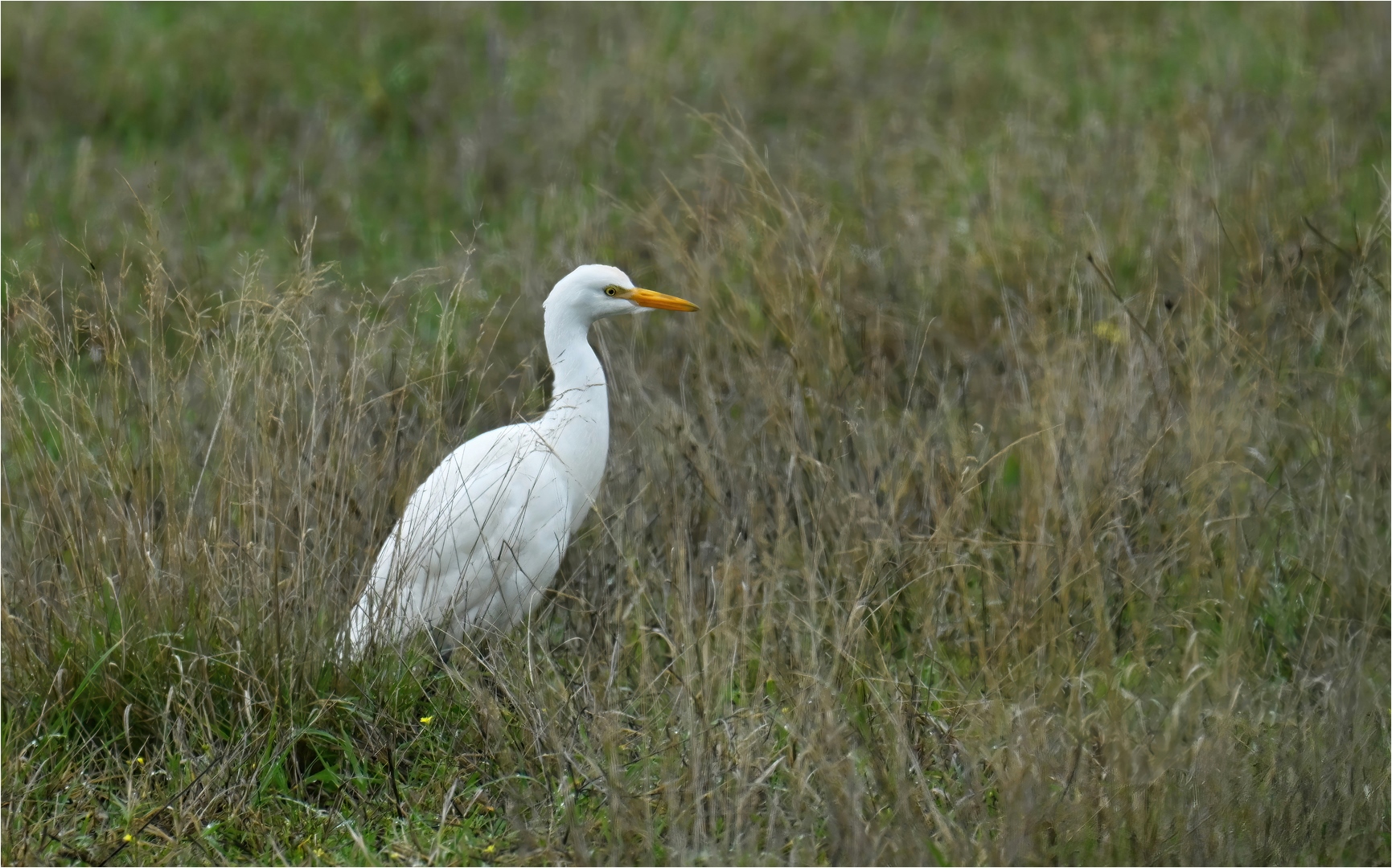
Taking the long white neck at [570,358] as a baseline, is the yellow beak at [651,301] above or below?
above

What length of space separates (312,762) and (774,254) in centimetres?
229

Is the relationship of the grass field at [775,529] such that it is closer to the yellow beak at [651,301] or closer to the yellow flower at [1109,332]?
the yellow flower at [1109,332]

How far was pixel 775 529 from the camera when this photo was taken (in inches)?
136

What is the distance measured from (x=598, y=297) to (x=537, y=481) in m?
0.48

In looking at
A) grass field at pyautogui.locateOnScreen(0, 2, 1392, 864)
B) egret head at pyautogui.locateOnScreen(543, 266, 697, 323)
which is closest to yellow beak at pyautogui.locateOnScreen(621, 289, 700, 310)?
egret head at pyautogui.locateOnScreen(543, 266, 697, 323)

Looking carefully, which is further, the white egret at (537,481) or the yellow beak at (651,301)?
the yellow beak at (651,301)

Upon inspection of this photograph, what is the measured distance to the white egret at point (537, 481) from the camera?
3256 millimetres

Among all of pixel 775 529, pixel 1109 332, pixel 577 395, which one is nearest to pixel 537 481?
pixel 577 395

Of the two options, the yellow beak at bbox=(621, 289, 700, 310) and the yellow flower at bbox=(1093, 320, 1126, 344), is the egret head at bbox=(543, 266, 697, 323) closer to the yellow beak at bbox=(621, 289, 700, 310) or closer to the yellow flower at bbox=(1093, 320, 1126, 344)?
the yellow beak at bbox=(621, 289, 700, 310)

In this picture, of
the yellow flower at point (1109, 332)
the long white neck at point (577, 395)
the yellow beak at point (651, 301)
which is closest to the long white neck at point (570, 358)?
the long white neck at point (577, 395)

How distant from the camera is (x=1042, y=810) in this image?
228 cm

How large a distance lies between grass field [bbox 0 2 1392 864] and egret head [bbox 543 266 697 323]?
0.21 m

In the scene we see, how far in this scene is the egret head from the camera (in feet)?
11.1

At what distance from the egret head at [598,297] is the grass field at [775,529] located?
21cm
